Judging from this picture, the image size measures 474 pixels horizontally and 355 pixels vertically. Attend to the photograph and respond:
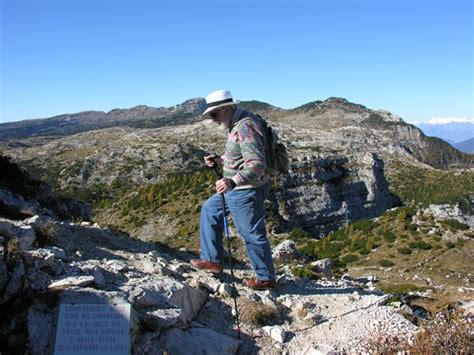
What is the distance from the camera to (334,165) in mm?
45594

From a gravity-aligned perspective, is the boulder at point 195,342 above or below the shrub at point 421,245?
above

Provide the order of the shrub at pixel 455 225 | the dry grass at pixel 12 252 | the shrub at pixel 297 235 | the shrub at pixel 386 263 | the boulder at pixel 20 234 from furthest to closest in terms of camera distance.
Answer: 1. the shrub at pixel 297 235
2. the shrub at pixel 455 225
3. the shrub at pixel 386 263
4. the boulder at pixel 20 234
5. the dry grass at pixel 12 252

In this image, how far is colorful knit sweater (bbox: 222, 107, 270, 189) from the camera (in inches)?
263

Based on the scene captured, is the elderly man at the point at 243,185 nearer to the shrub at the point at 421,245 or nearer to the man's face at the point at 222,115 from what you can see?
the man's face at the point at 222,115

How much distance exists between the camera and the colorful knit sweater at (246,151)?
6.67 m

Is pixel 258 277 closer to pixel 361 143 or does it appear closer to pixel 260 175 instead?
pixel 260 175

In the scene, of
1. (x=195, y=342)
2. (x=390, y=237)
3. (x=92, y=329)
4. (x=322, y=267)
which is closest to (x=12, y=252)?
(x=92, y=329)

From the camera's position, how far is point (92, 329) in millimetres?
5203

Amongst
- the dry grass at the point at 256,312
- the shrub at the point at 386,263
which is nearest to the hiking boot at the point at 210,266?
the dry grass at the point at 256,312

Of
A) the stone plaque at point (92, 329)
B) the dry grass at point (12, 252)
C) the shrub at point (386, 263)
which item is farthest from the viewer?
the shrub at point (386, 263)

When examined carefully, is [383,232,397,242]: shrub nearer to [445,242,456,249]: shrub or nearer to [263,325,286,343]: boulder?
[445,242,456,249]: shrub

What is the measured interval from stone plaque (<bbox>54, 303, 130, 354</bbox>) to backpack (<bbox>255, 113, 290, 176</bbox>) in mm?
3044

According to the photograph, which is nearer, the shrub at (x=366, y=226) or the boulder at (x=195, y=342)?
the boulder at (x=195, y=342)

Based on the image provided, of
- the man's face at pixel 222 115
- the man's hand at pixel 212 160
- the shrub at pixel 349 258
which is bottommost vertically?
the shrub at pixel 349 258
